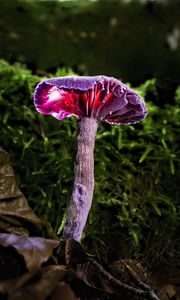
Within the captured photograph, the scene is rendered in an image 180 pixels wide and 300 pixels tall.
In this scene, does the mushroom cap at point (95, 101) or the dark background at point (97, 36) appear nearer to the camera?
the mushroom cap at point (95, 101)

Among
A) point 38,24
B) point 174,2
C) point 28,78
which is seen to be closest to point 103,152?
point 28,78

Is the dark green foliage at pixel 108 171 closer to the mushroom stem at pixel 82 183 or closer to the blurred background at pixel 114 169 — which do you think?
the blurred background at pixel 114 169

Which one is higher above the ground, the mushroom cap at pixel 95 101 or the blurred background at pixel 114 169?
the mushroom cap at pixel 95 101

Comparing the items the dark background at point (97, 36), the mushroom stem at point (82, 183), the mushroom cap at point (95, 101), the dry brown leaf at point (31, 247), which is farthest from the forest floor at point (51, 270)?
the dark background at point (97, 36)

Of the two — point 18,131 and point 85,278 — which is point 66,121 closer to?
point 18,131

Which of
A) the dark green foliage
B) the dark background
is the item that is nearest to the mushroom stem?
the dark green foliage

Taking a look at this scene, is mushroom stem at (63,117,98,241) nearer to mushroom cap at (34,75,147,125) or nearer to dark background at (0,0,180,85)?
mushroom cap at (34,75,147,125)
